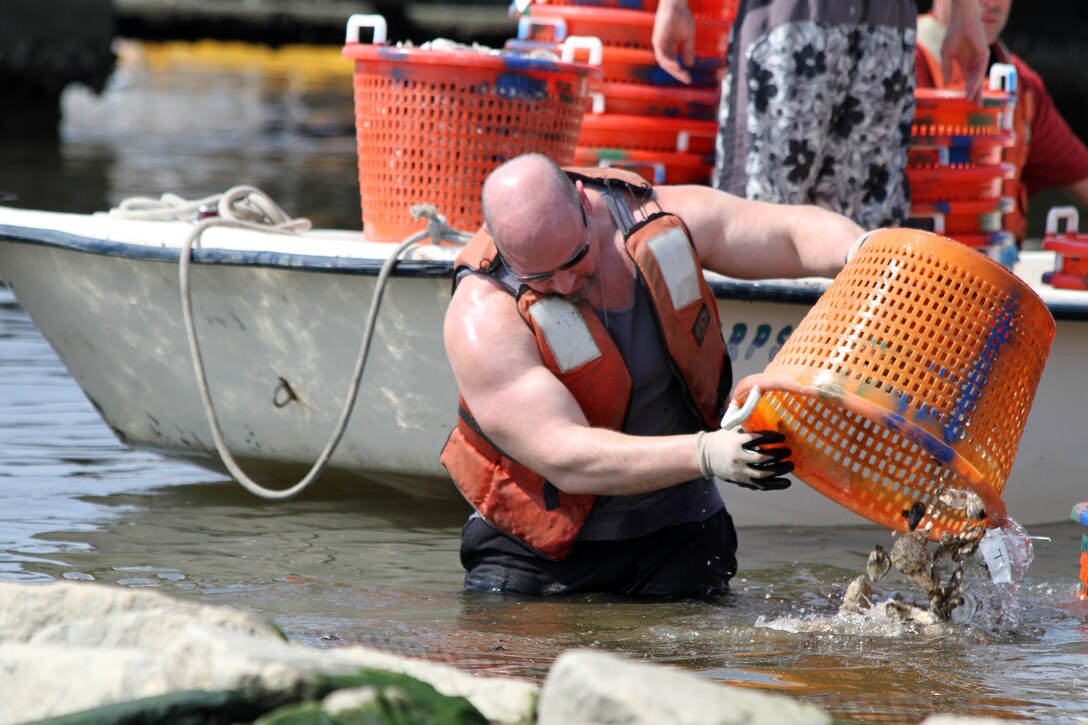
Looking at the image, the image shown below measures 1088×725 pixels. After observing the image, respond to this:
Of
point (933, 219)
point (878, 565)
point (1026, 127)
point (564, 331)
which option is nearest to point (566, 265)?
point (564, 331)

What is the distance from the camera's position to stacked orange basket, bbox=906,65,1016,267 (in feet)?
19.7

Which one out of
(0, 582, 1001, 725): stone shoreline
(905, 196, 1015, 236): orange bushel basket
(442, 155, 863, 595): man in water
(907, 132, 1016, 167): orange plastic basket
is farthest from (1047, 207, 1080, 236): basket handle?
(0, 582, 1001, 725): stone shoreline

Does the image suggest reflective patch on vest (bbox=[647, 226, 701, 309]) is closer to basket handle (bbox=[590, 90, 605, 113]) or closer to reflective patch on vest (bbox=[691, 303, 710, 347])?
reflective patch on vest (bbox=[691, 303, 710, 347])

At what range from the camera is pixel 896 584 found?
504 centimetres

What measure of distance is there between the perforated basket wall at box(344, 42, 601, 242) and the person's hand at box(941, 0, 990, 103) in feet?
4.28

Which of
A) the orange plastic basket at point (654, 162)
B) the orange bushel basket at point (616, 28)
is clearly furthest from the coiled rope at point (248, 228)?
the orange bushel basket at point (616, 28)

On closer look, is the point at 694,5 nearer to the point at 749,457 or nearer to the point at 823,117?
the point at 823,117

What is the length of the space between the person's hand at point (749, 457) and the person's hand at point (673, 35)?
230cm

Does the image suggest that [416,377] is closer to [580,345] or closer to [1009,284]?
[580,345]

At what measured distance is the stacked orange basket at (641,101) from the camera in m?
6.07

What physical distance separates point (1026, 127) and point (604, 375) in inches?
135

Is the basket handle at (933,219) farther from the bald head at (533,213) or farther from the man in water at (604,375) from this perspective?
the bald head at (533,213)

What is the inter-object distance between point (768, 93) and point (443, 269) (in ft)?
4.11

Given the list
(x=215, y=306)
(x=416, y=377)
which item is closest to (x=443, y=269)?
(x=416, y=377)
